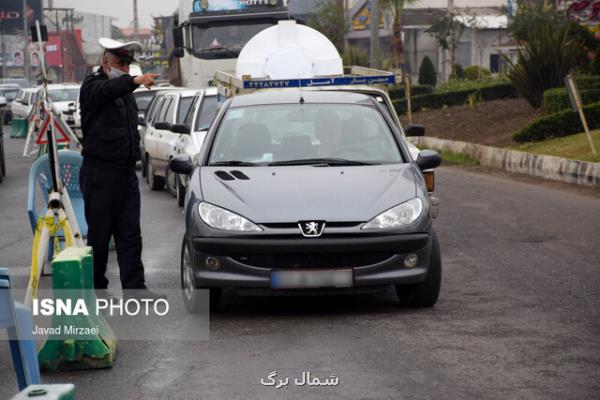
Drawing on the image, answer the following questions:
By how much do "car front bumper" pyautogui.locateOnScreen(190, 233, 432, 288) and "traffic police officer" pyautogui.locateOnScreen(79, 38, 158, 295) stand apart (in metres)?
0.90

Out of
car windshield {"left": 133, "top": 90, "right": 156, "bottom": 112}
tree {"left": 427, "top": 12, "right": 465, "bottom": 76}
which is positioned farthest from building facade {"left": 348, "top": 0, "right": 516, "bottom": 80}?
car windshield {"left": 133, "top": 90, "right": 156, "bottom": 112}

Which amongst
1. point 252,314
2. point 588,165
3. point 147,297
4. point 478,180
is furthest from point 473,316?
point 478,180

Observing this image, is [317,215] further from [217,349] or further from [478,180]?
[478,180]

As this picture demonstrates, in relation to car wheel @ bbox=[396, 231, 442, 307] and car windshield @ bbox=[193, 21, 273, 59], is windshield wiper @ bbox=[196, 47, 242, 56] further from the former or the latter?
car wheel @ bbox=[396, 231, 442, 307]

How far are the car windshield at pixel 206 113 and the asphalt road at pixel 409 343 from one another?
477cm

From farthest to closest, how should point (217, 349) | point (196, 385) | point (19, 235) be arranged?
point (19, 235)
point (217, 349)
point (196, 385)

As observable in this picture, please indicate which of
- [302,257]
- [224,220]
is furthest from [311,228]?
[224,220]

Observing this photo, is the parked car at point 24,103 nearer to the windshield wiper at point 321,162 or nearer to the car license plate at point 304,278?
the windshield wiper at point 321,162

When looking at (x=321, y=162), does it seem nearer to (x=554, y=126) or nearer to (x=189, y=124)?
(x=189, y=124)

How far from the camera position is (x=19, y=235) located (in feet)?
46.1

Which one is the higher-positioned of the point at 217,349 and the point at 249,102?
the point at 249,102

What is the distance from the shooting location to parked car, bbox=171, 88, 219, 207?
16141 mm

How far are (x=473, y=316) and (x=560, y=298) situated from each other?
0.95 meters

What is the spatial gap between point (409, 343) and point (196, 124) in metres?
9.65
